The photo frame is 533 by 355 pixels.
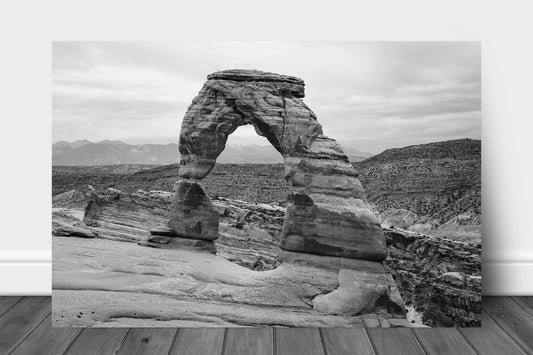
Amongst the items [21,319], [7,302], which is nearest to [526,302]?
[21,319]

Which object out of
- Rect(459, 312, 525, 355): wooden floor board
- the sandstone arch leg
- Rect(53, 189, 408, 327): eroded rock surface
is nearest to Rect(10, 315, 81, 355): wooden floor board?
Rect(53, 189, 408, 327): eroded rock surface

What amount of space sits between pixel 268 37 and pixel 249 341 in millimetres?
4356

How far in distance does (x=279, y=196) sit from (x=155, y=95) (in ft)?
8.87

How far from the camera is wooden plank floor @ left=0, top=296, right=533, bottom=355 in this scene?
8305mm

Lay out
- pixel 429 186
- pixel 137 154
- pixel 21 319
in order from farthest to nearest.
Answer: pixel 137 154 < pixel 429 186 < pixel 21 319

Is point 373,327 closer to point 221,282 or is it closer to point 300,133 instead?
point 221,282

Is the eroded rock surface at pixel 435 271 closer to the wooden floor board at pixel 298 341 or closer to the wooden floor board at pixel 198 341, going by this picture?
the wooden floor board at pixel 298 341

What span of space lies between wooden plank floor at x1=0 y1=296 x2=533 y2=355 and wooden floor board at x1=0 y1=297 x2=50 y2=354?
0.04 ft

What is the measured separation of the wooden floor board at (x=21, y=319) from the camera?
28.4ft

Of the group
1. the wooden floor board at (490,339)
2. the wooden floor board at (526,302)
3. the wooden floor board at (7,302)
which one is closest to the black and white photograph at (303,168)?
the wooden floor board at (490,339)

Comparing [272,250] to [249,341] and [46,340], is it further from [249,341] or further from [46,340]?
[46,340]

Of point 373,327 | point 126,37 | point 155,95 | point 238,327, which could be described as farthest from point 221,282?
point 126,37

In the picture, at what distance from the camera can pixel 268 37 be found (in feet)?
31.6

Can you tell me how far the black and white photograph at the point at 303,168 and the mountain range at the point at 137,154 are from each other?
3 centimetres
